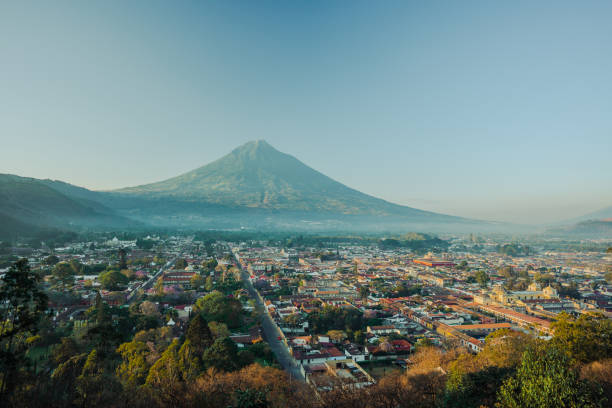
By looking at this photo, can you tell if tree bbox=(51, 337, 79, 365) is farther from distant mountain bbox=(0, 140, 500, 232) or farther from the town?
distant mountain bbox=(0, 140, 500, 232)

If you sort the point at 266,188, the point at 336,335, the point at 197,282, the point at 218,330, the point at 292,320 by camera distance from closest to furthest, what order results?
the point at 218,330 < the point at 336,335 < the point at 292,320 < the point at 197,282 < the point at 266,188

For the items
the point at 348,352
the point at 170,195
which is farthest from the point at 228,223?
the point at 348,352

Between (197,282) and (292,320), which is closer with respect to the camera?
(292,320)

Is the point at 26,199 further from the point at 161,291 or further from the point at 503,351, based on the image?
the point at 503,351

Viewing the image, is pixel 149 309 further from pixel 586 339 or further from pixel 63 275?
pixel 586 339

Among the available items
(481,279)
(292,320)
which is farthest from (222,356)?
(481,279)

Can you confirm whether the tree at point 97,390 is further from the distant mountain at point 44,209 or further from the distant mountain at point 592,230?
the distant mountain at point 592,230

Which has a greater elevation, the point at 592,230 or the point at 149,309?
the point at 592,230
